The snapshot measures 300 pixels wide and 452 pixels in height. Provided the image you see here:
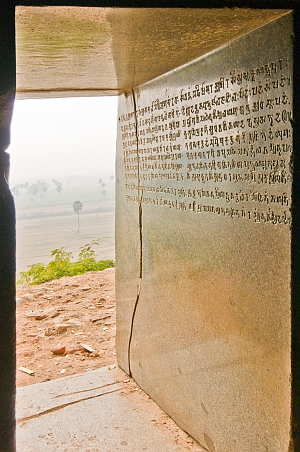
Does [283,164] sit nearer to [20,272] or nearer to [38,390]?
[38,390]

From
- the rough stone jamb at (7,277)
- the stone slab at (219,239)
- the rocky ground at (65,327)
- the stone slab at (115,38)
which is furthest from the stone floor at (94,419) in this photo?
the stone slab at (115,38)

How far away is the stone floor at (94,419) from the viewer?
9.08 ft

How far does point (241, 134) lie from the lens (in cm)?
209

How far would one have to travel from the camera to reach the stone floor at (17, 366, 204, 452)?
9.08ft

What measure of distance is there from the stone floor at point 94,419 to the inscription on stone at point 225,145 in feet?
4.47

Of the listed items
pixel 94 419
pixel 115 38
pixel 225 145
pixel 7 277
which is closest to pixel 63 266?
pixel 94 419

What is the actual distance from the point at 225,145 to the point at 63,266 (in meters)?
5.50

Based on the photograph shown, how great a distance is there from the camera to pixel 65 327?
17.3 ft

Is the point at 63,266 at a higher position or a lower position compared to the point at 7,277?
lower

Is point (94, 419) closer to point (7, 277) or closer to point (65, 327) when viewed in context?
point (7, 277)

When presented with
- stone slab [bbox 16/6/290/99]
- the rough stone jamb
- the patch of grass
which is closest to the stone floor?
the rough stone jamb

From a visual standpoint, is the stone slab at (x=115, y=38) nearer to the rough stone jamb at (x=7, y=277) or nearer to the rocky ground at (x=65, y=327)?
the rough stone jamb at (x=7, y=277)

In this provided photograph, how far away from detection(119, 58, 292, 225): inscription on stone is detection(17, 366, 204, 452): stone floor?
1363 mm

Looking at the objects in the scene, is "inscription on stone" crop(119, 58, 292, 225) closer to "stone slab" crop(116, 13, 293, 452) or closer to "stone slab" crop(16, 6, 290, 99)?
"stone slab" crop(116, 13, 293, 452)
